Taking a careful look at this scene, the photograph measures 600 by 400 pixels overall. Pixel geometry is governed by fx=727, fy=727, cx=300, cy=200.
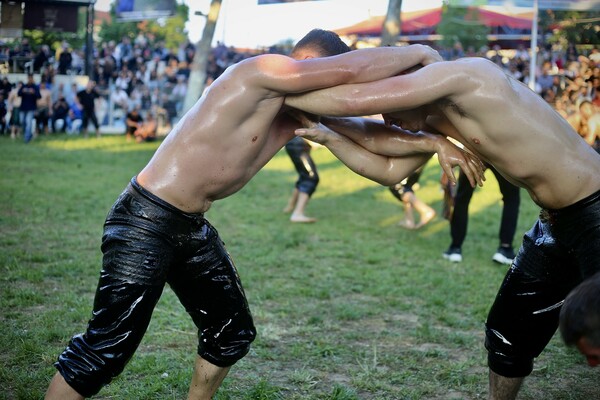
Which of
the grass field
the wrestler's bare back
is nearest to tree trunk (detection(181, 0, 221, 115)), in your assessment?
the grass field

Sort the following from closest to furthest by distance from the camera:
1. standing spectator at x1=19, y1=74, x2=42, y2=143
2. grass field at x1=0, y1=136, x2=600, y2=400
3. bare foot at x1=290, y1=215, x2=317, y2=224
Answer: grass field at x1=0, y1=136, x2=600, y2=400 → bare foot at x1=290, y1=215, x2=317, y2=224 → standing spectator at x1=19, y1=74, x2=42, y2=143

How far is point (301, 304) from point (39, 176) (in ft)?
26.0

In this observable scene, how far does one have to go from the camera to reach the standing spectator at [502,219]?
23.9 feet

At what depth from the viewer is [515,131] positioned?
3178 mm

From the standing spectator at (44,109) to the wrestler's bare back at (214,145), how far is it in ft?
57.9

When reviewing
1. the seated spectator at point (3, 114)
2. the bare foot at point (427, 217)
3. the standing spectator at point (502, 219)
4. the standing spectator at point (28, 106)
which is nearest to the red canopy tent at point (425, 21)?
the standing spectator at point (28, 106)

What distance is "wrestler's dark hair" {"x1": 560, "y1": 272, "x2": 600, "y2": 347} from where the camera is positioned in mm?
2513

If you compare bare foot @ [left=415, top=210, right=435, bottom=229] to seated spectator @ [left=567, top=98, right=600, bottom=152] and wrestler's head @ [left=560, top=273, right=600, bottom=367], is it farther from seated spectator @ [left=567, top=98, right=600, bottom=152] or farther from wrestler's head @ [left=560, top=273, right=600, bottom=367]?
wrestler's head @ [left=560, top=273, right=600, bottom=367]

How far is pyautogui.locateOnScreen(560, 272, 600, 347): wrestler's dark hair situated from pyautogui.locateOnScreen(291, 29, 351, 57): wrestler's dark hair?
1.59 meters

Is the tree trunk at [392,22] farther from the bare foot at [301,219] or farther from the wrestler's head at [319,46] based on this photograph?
the wrestler's head at [319,46]

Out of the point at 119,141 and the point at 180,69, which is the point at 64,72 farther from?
the point at 119,141

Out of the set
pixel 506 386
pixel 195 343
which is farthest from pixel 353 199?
pixel 506 386

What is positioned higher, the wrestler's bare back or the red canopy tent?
the wrestler's bare back

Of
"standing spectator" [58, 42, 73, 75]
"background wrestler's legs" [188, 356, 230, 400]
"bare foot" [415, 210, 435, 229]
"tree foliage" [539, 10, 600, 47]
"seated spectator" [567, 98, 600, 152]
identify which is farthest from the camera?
"standing spectator" [58, 42, 73, 75]
